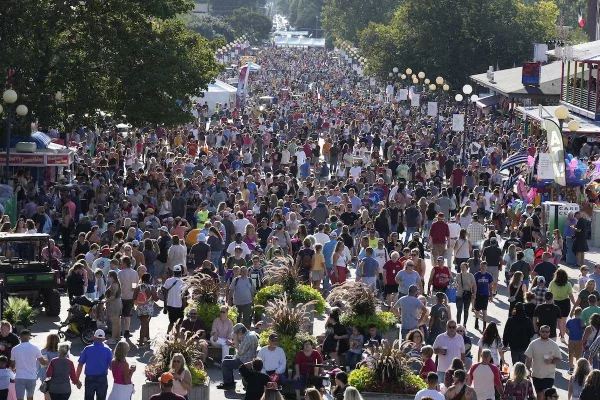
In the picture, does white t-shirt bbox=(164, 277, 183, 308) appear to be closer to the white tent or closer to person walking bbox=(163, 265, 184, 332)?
person walking bbox=(163, 265, 184, 332)

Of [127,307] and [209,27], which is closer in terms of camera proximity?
[127,307]

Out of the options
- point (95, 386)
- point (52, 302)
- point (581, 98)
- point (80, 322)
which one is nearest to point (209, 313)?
→ point (80, 322)

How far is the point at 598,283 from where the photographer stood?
21016 mm

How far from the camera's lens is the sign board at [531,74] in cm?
5766

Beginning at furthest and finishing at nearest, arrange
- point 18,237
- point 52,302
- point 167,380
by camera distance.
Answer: point 18,237 < point 52,302 < point 167,380

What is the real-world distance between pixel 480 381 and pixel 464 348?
4.64 ft

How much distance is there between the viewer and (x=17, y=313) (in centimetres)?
1959

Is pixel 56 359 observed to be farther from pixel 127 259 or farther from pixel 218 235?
pixel 218 235

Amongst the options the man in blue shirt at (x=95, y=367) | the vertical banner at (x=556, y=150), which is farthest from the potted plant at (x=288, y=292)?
the vertical banner at (x=556, y=150)

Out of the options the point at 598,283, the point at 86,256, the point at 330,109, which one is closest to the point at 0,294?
the point at 86,256

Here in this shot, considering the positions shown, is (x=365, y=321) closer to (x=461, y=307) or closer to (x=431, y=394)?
(x=461, y=307)

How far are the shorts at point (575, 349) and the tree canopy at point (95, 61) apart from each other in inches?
757

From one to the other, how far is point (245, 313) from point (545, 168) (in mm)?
12443

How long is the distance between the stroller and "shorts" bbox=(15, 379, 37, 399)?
A: 169 inches
